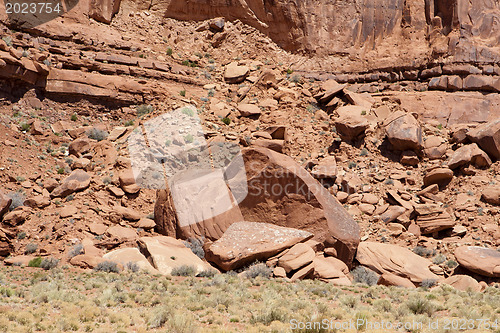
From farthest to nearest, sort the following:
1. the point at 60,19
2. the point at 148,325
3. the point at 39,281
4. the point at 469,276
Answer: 1. the point at 60,19
2. the point at 469,276
3. the point at 39,281
4. the point at 148,325

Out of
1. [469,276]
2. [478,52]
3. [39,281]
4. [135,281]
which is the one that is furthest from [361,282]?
[478,52]

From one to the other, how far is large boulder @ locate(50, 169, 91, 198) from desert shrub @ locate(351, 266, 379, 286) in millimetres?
12134

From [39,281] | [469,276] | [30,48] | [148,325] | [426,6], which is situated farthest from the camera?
[426,6]

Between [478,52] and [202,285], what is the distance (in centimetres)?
2564

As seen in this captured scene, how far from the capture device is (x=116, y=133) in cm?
2206

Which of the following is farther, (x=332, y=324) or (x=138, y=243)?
(x=138, y=243)

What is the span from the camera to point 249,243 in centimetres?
1395

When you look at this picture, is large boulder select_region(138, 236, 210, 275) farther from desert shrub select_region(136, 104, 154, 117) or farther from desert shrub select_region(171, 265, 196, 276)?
desert shrub select_region(136, 104, 154, 117)

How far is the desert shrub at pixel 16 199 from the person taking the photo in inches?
631

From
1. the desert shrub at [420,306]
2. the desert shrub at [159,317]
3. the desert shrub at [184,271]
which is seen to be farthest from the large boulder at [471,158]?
the desert shrub at [159,317]

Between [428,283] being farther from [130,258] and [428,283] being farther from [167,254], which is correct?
[130,258]

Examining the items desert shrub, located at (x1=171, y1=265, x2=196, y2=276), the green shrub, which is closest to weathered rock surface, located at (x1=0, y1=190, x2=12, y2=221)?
the green shrub

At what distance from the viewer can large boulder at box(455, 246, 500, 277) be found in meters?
14.2

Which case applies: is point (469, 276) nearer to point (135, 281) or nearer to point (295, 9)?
point (135, 281)
